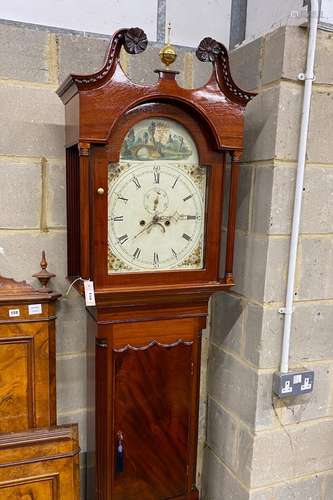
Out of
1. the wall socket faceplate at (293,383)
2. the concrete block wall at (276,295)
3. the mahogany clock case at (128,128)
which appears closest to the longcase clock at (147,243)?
the mahogany clock case at (128,128)

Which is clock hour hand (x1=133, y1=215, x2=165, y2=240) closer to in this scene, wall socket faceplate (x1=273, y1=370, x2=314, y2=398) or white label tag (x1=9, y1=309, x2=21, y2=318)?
white label tag (x1=9, y1=309, x2=21, y2=318)

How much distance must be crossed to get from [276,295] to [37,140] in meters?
0.85

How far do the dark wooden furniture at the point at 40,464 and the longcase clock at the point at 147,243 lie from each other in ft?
0.27

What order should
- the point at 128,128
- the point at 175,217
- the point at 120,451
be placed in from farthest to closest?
1. the point at 120,451
2. the point at 175,217
3. the point at 128,128

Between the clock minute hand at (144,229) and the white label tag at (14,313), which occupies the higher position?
the clock minute hand at (144,229)

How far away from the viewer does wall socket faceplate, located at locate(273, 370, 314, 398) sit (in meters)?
1.32

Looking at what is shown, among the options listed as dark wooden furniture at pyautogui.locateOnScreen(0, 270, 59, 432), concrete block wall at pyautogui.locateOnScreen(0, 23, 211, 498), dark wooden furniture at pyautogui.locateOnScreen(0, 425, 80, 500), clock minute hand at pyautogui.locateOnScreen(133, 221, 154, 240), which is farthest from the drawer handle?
clock minute hand at pyautogui.locateOnScreen(133, 221, 154, 240)

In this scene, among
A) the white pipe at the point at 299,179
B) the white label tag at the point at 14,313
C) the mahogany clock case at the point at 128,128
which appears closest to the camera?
the mahogany clock case at the point at 128,128

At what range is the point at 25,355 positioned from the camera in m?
1.31

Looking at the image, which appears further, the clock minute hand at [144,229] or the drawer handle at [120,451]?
the drawer handle at [120,451]

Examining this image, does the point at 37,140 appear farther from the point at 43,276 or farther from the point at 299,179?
the point at 299,179

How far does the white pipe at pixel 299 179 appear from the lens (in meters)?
1.17

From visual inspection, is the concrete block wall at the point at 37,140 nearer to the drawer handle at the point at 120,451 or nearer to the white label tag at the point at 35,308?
the white label tag at the point at 35,308

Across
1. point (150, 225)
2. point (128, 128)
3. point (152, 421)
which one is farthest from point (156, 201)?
point (152, 421)
